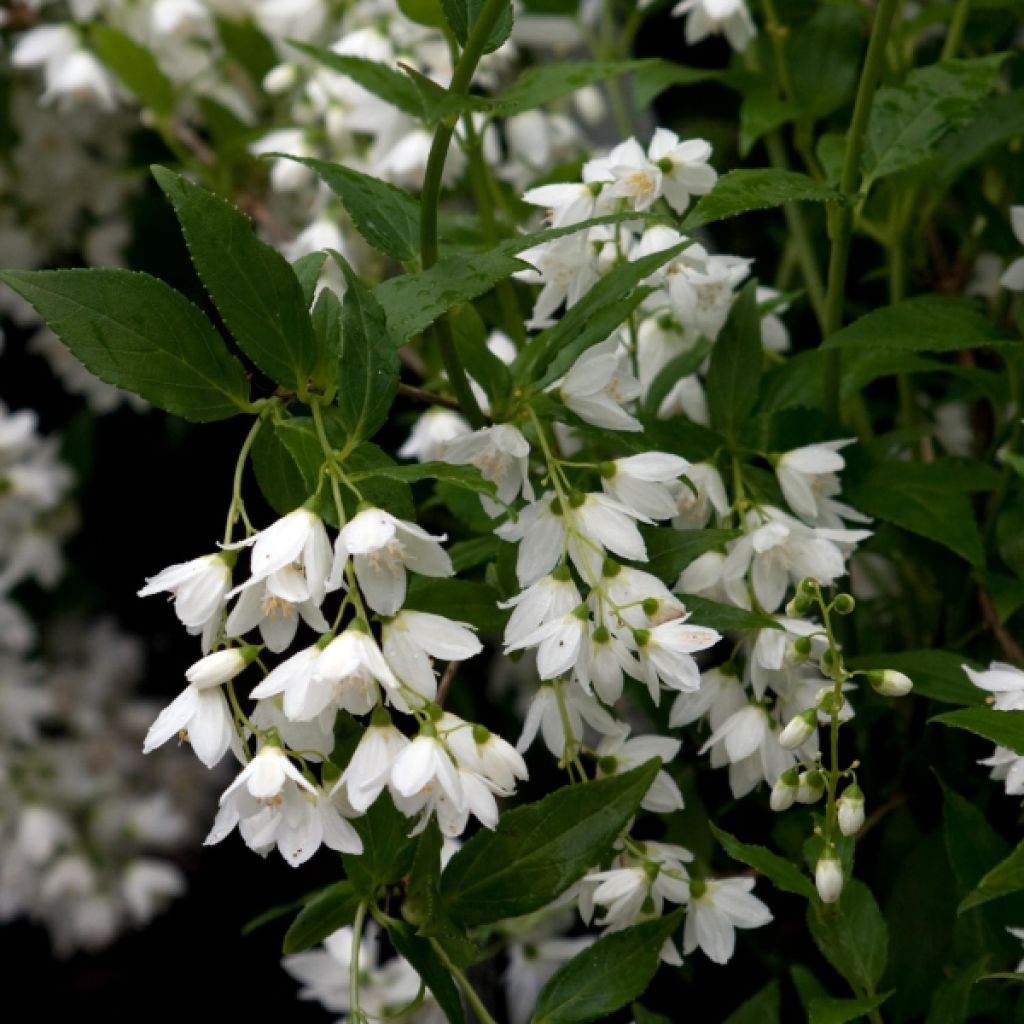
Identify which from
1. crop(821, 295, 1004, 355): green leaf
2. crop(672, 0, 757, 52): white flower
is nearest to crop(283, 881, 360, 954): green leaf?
crop(821, 295, 1004, 355): green leaf

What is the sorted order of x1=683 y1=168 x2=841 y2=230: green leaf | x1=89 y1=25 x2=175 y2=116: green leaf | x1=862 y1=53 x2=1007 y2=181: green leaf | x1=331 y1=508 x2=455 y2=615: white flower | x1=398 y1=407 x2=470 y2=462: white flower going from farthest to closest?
x1=89 y1=25 x2=175 y2=116: green leaf, x1=398 y1=407 x2=470 y2=462: white flower, x1=862 y1=53 x2=1007 y2=181: green leaf, x1=683 y1=168 x2=841 y2=230: green leaf, x1=331 y1=508 x2=455 y2=615: white flower

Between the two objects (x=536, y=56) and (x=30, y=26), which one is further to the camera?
(x=536, y=56)

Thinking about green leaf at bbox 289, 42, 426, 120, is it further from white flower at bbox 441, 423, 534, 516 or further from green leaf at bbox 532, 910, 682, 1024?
green leaf at bbox 532, 910, 682, 1024

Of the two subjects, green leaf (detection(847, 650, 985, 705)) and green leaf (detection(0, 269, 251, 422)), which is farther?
green leaf (detection(847, 650, 985, 705))

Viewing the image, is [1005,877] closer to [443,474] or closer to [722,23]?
[443,474]

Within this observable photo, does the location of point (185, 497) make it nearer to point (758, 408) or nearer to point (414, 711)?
point (758, 408)

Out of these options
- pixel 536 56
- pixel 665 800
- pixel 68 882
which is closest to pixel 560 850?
pixel 665 800

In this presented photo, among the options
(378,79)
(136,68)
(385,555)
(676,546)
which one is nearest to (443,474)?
(385,555)
